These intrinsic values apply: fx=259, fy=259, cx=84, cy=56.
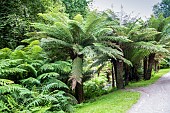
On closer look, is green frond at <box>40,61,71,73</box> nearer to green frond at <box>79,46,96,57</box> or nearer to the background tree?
green frond at <box>79,46,96,57</box>

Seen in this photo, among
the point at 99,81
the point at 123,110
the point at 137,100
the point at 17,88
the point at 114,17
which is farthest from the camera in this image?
the point at 99,81

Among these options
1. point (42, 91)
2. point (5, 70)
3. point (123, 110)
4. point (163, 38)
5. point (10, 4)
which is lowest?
point (123, 110)

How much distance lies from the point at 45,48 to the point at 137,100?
3083 mm

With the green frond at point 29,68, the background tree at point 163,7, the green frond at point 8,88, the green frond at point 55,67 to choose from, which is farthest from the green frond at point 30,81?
the background tree at point 163,7

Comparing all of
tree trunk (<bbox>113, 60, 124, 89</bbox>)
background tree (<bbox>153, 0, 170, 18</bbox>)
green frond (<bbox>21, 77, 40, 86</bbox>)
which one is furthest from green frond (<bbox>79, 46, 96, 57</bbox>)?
background tree (<bbox>153, 0, 170, 18</bbox>)

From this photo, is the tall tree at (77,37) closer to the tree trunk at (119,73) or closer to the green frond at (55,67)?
the green frond at (55,67)

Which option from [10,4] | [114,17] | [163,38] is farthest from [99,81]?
[10,4]

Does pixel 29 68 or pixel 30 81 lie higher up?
pixel 29 68

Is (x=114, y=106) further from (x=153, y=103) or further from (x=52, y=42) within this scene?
(x=52, y=42)

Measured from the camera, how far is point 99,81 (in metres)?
11.0

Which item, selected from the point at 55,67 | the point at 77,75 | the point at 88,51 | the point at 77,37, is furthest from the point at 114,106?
the point at 77,37

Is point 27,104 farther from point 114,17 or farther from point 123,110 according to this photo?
point 114,17

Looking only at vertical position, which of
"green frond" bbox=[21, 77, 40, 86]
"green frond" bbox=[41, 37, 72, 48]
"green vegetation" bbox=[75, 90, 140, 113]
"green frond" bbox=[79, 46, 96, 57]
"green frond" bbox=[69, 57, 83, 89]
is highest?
"green frond" bbox=[41, 37, 72, 48]

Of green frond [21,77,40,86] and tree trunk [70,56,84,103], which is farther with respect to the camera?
tree trunk [70,56,84,103]
